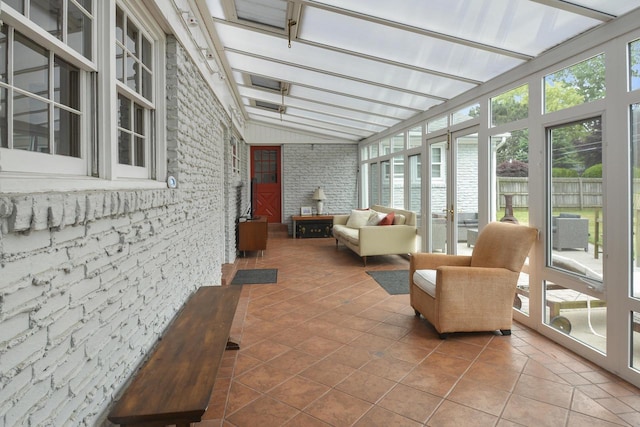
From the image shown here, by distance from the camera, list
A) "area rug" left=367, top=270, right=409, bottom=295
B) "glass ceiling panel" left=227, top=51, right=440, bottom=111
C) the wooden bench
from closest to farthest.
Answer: the wooden bench < "area rug" left=367, top=270, right=409, bottom=295 < "glass ceiling panel" left=227, top=51, right=440, bottom=111

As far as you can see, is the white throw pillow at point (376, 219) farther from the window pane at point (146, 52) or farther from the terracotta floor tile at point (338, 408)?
the window pane at point (146, 52)

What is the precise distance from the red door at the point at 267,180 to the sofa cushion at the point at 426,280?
7.21 meters

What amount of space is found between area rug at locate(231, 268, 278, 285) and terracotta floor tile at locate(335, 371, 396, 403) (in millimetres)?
2831

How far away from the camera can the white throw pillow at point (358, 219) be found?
810cm

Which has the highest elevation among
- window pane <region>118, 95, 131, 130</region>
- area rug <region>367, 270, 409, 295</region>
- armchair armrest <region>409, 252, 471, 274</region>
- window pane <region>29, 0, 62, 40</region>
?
window pane <region>29, 0, 62, 40</region>

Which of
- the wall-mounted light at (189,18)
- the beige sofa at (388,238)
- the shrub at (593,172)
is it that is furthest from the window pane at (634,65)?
the beige sofa at (388,238)

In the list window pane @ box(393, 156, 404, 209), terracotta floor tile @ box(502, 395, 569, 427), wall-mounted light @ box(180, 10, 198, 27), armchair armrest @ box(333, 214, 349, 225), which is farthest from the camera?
armchair armrest @ box(333, 214, 349, 225)

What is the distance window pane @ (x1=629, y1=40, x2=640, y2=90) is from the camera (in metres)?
2.47

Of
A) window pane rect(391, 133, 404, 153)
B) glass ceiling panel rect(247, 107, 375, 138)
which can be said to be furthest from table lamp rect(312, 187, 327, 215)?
window pane rect(391, 133, 404, 153)

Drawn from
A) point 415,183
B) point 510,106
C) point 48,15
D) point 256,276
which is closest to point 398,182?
point 415,183

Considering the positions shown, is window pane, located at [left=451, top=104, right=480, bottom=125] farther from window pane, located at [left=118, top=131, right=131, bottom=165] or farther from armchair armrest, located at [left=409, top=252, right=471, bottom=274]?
window pane, located at [left=118, top=131, right=131, bottom=165]

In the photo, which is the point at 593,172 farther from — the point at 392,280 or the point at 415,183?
the point at 415,183

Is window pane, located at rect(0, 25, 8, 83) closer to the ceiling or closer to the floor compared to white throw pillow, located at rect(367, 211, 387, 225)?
closer to the ceiling

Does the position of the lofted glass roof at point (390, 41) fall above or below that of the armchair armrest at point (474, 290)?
above
